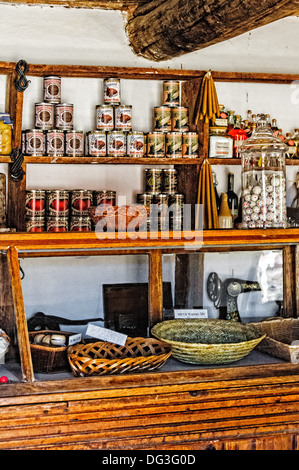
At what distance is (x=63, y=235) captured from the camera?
1809 millimetres

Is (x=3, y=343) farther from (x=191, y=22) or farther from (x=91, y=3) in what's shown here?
(x=91, y=3)

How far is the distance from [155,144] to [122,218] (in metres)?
1.22

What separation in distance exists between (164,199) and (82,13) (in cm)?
123

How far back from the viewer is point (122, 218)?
198 cm

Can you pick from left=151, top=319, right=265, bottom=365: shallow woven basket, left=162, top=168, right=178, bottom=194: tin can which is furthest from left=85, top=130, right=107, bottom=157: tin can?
left=151, top=319, right=265, bottom=365: shallow woven basket

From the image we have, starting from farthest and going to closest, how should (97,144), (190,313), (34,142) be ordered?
(97,144) → (34,142) → (190,313)

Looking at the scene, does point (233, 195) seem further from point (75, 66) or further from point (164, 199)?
point (75, 66)

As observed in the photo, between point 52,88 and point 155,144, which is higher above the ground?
point 52,88

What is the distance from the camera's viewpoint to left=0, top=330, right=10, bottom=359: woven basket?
5.77 ft

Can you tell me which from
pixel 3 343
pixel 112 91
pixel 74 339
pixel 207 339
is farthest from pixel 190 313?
pixel 112 91

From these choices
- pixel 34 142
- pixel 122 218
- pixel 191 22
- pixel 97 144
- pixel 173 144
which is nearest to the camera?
pixel 122 218

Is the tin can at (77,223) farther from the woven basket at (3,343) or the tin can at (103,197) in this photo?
the woven basket at (3,343)

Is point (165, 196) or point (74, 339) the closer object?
point (74, 339)
